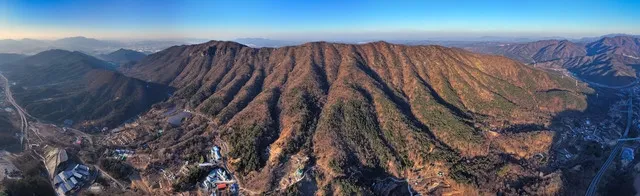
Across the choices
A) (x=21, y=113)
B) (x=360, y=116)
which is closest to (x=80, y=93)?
(x=21, y=113)

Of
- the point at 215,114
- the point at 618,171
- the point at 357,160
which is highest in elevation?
the point at 215,114

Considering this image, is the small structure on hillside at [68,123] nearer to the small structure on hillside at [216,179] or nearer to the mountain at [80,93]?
the mountain at [80,93]

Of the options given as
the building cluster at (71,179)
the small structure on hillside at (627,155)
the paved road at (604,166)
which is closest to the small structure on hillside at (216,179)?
the building cluster at (71,179)

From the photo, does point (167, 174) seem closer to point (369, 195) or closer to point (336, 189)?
point (336, 189)

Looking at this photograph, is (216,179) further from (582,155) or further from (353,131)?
(582,155)

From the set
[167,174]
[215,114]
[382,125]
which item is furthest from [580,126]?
[167,174]

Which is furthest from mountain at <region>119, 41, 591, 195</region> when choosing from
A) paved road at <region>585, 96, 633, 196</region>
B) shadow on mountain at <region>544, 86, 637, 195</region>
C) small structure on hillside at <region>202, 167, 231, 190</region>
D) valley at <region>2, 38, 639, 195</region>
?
paved road at <region>585, 96, 633, 196</region>
